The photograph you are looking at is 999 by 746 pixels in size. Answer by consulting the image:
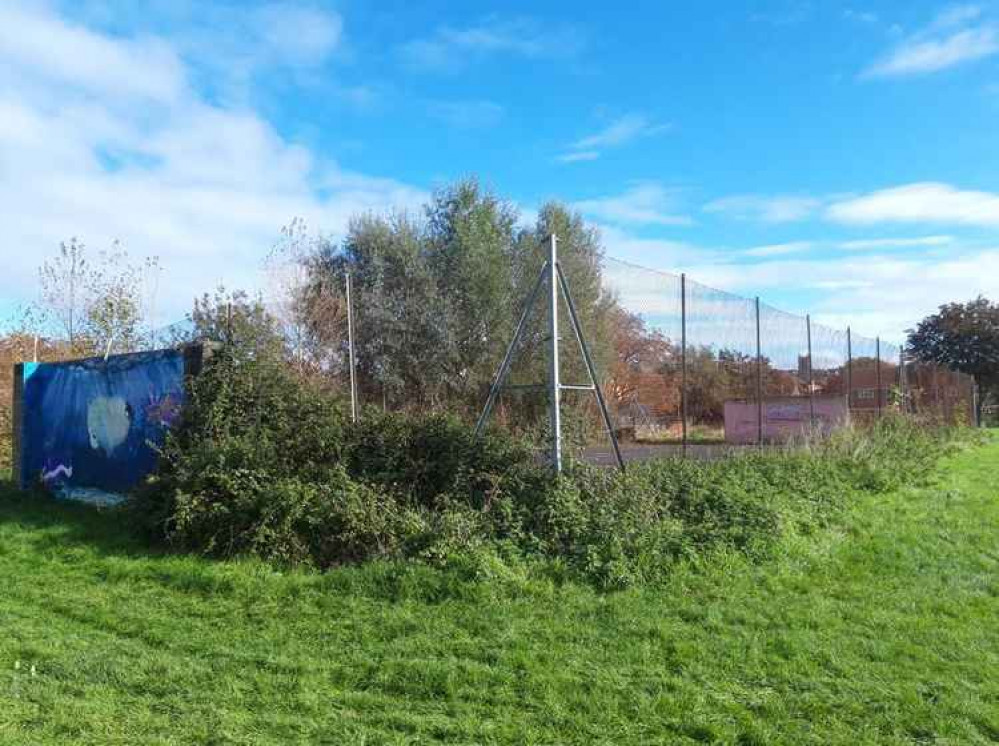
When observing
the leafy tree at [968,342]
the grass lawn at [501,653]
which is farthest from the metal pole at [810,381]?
the leafy tree at [968,342]

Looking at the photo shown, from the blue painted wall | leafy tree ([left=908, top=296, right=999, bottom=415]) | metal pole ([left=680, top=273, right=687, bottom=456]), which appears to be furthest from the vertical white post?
leafy tree ([left=908, top=296, right=999, bottom=415])

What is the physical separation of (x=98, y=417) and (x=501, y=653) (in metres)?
8.46

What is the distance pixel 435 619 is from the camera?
18.6 feet

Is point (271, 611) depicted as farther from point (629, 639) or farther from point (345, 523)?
point (629, 639)

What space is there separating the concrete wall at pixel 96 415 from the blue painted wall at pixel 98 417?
0.01 m

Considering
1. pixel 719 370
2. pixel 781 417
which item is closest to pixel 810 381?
pixel 781 417

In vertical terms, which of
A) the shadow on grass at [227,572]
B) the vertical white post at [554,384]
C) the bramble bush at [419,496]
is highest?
the vertical white post at [554,384]

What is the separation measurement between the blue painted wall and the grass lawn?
283 cm

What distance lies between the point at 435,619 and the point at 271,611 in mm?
1258

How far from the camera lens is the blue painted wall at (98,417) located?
33.3 ft

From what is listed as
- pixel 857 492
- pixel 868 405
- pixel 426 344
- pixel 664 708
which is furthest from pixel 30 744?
pixel 868 405

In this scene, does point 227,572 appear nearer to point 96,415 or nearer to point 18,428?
Answer: point 96,415

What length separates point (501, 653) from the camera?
4.99m

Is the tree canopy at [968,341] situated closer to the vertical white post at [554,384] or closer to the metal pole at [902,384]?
the metal pole at [902,384]
